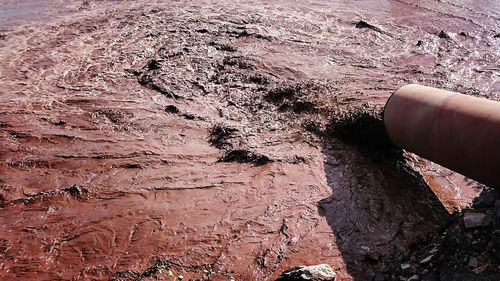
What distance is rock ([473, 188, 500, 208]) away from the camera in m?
4.25

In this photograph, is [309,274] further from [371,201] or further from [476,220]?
[476,220]

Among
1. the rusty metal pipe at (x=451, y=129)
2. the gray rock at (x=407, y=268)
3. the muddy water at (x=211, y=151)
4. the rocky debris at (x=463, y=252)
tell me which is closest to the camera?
the rocky debris at (x=463, y=252)

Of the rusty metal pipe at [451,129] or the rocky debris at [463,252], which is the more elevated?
the rusty metal pipe at [451,129]

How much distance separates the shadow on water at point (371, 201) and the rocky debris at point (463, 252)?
0.23 metres

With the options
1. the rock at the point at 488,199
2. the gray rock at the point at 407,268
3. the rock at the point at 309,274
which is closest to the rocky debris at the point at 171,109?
the rock at the point at 309,274

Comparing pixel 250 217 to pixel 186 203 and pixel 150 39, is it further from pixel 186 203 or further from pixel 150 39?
pixel 150 39

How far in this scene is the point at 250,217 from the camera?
4988mm

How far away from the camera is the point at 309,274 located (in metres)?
3.93

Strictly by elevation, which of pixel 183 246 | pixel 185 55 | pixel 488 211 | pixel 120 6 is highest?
pixel 120 6

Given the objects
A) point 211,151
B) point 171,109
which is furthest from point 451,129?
point 171,109

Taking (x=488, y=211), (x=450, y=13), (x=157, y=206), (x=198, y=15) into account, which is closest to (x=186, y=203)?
(x=157, y=206)

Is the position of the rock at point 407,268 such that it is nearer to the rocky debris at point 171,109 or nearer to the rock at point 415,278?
the rock at point 415,278

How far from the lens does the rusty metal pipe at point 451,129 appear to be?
4.02 meters

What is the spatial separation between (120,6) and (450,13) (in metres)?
11.7
